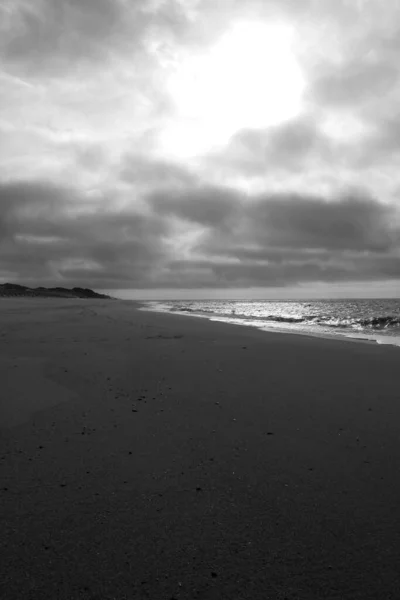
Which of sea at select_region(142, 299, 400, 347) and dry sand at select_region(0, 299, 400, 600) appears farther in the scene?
sea at select_region(142, 299, 400, 347)

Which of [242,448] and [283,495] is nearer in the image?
[283,495]

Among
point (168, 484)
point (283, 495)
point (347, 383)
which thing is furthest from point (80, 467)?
point (347, 383)

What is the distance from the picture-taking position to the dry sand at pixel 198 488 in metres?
2.66

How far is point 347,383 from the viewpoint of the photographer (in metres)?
7.98

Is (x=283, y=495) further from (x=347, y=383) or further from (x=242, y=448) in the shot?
(x=347, y=383)

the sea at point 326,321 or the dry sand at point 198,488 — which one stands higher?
the sea at point 326,321

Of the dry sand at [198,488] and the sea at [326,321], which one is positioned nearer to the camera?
the dry sand at [198,488]

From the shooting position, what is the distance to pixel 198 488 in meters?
3.77

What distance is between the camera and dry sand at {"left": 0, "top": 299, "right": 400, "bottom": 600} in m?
2.66

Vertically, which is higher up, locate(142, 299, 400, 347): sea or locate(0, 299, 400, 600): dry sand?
locate(142, 299, 400, 347): sea

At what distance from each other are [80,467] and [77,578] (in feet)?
5.25

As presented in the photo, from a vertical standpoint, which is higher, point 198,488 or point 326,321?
point 326,321

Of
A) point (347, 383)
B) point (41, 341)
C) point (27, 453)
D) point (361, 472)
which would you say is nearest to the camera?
point (361, 472)

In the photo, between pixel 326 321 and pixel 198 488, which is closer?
pixel 198 488
